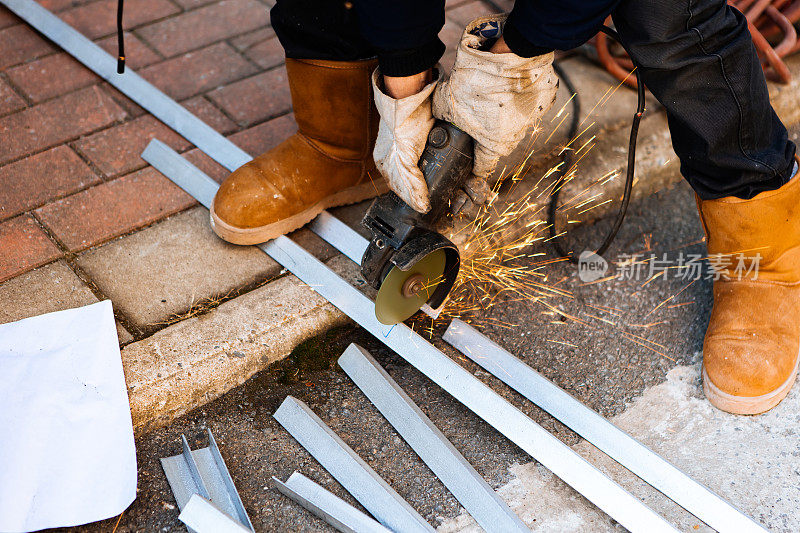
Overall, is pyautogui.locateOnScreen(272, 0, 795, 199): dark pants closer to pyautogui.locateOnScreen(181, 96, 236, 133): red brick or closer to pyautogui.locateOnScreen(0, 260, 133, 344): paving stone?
pyautogui.locateOnScreen(181, 96, 236, 133): red brick

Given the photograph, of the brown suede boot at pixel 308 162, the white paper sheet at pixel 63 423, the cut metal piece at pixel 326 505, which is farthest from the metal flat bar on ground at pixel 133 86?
the cut metal piece at pixel 326 505

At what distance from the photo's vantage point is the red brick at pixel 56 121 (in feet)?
8.24

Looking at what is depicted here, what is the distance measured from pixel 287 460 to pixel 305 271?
1.93 ft

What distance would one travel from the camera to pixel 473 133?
178 cm

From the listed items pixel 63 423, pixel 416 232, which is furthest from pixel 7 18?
pixel 416 232

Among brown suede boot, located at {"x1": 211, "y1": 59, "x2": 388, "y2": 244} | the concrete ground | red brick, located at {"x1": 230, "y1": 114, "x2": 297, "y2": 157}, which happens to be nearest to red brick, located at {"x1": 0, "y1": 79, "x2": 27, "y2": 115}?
red brick, located at {"x1": 230, "y1": 114, "x2": 297, "y2": 157}

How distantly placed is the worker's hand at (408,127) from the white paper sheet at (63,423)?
2.85 ft

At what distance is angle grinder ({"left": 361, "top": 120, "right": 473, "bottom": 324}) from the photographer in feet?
5.93

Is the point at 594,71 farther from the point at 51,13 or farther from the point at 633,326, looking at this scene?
the point at 51,13

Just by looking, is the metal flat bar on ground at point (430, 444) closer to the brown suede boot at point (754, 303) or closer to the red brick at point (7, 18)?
the brown suede boot at point (754, 303)

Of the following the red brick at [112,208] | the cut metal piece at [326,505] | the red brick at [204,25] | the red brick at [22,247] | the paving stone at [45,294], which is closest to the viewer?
the cut metal piece at [326,505]

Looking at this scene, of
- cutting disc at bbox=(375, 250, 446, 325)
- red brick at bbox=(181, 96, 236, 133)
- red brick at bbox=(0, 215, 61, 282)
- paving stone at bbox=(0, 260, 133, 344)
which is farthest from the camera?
red brick at bbox=(181, 96, 236, 133)

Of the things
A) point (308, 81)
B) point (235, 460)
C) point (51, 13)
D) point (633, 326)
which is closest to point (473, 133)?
point (308, 81)

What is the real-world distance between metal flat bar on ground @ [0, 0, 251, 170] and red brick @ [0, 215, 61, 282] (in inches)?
23.8
